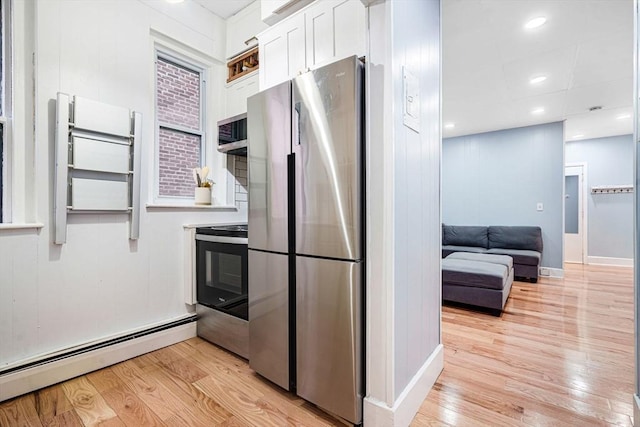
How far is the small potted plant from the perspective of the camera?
2715 mm

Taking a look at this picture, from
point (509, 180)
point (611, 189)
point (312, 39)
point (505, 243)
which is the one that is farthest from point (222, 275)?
point (611, 189)

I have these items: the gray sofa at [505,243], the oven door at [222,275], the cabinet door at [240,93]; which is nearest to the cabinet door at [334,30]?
the cabinet door at [240,93]

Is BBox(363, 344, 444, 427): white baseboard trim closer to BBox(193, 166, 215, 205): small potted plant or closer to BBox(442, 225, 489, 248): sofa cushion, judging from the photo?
BBox(193, 166, 215, 205): small potted plant

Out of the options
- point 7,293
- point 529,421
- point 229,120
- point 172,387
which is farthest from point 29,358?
point 529,421

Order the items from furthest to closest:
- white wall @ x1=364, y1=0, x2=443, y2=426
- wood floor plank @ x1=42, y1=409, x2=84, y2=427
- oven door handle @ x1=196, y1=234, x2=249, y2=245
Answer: oven door handle @ x1=196, y1=234, x2=249, y2=245, wood floor plank @ x1=42, y1=409, x2=84, y2=427, white wall @ x1=364, y1=0, x2=443, y2=426

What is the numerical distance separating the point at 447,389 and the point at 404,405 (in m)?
0.51

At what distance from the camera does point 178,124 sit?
8.95 feet

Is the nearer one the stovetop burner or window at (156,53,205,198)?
the stovetop burner

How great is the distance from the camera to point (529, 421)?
59.9 inches

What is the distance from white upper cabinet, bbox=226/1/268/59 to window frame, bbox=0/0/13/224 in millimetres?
1506

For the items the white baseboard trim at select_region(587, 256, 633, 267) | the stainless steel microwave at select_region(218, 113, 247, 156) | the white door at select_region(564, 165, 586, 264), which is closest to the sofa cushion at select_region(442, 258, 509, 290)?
the stainless steel microwave at select_region(218, 113, 247, 156)

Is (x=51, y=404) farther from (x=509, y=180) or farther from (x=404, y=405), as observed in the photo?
(x=509, y=180)

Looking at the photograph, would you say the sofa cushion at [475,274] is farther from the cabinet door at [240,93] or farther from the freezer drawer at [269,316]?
the cabinet door at [240,93]

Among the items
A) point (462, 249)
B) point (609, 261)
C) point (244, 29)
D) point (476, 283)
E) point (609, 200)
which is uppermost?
point (244, 29)
